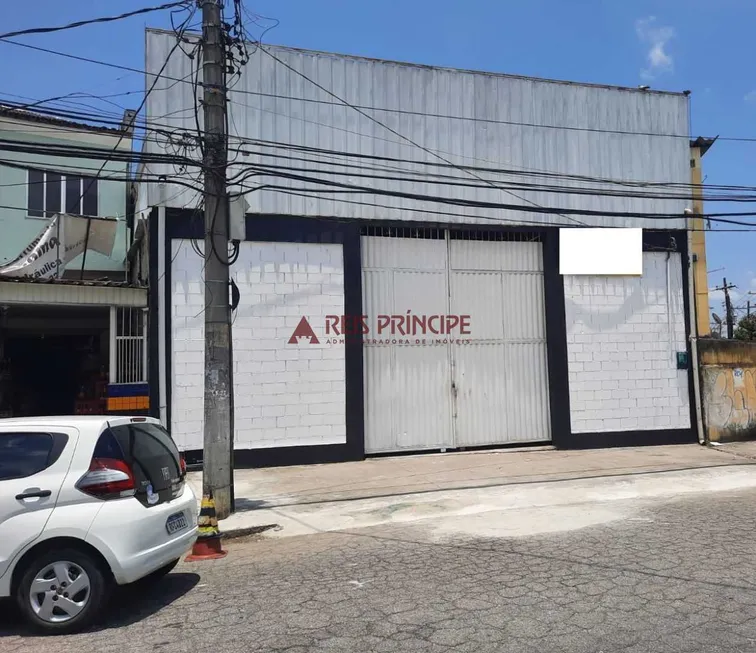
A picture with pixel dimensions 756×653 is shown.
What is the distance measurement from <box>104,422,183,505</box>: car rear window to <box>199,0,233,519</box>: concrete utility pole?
258 cm

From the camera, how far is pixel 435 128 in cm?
1402

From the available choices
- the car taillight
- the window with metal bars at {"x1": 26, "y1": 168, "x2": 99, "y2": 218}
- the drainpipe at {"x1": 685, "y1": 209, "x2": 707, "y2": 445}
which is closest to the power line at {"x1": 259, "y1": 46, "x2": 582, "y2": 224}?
the drainpipe at {"x1": 685, "y1": 209, "x2": 707, "y2": 445}

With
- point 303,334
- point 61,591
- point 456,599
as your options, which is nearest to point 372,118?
point 303,334

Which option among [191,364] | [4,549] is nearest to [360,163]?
[191,364]

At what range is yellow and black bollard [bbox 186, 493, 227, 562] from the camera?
22.8 feet

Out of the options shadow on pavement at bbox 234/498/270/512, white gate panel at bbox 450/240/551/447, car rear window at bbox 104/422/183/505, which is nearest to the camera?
car rear window at bbox 104/422/183/505

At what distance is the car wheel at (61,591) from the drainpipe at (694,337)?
13.8 metres

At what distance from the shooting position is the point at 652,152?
15328 mm

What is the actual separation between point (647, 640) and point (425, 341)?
984cm

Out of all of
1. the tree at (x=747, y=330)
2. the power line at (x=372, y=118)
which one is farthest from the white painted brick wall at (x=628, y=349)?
the tree at (x=747, y=330)

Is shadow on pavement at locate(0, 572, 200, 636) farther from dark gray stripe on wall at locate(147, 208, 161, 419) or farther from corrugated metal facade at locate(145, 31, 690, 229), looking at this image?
corrugated metal facade at locate(145, 31, 690, 229)

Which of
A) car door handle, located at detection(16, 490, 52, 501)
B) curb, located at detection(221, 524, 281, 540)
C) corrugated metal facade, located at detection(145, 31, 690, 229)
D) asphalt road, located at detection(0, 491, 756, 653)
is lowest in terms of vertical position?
curb, located at detection(221, 524, 281, 540)

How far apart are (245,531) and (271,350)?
511cm

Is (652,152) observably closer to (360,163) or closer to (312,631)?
(360,163)
